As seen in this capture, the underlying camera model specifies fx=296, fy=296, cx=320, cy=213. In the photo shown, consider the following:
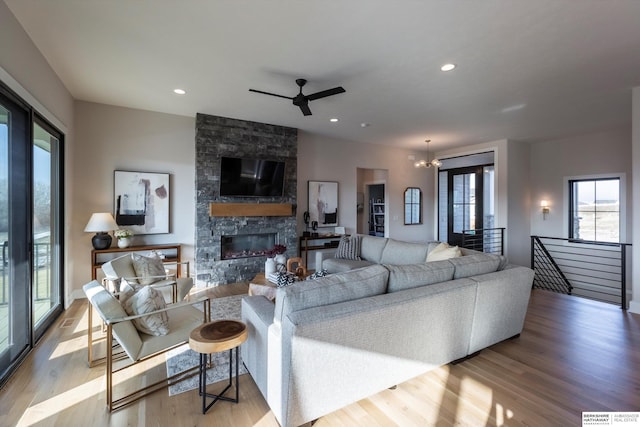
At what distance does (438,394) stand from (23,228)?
3.86 meters

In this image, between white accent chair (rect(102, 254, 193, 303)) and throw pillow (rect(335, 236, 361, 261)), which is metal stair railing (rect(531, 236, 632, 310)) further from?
white accent chair (rect(102, 254, 193, 303))

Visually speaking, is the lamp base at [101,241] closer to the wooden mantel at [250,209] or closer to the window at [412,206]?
the wooden mantel at [250,209]

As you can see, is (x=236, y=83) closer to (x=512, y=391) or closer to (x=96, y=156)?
(x=96, y=156)

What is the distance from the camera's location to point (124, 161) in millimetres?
4695

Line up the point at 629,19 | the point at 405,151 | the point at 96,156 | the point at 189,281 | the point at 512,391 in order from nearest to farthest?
the point at 512,391 < the point at 629,19 < the point at 189,281 < the point at 96,156 < the point at 405,151

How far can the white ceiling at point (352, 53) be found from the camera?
7.83 ft

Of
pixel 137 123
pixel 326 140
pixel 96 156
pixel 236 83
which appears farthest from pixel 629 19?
pixel 96 156

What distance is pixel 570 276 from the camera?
6.86m

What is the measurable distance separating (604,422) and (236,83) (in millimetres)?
4598

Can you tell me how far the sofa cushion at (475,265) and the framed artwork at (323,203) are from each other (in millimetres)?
3951

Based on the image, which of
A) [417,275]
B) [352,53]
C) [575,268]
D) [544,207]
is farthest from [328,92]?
[575,268]

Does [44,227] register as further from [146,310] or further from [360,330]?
[360,330]

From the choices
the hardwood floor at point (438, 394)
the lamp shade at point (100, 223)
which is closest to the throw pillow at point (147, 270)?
the hardwood floor at point (438, 394)

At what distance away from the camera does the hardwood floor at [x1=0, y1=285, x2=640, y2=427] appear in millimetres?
1938
